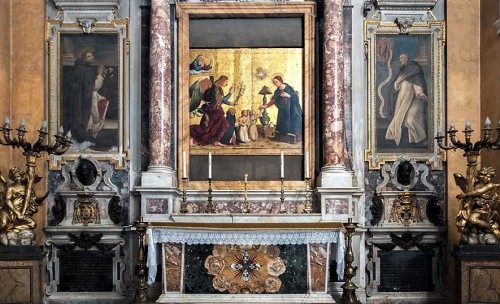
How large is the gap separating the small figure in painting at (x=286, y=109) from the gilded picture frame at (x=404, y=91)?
1.16 m

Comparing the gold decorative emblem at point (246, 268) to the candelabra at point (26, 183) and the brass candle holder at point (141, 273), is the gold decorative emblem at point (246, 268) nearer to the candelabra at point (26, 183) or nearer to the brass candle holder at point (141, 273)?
the brass candle holder at point (141, 273)

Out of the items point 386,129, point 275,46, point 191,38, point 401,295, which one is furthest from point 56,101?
point 401,295

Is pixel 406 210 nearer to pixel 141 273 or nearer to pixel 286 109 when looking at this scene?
pixel 286 109

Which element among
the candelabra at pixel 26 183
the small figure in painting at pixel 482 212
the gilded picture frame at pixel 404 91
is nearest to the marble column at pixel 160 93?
the candelabra at pixel 26 183

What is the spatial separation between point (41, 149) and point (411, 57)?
5.98m

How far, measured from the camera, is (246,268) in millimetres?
9672

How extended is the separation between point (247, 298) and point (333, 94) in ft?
11.4

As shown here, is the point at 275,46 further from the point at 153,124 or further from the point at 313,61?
Answer: the point at 153,124

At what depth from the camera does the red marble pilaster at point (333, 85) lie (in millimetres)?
10812

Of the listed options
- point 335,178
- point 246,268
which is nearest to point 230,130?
point 335,178

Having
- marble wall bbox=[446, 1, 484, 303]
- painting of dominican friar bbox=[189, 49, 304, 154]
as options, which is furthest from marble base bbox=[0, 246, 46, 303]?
marble wall bbox=[446, 1, 484, 303]

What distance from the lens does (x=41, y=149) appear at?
1000cm

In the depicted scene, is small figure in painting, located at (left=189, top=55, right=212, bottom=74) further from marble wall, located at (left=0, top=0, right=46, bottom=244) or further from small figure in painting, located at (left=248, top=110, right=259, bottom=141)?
marble wall, located at (left=0, top=0, right=46, bottom=244)

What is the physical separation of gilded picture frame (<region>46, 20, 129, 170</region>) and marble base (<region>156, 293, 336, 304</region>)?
266cm
